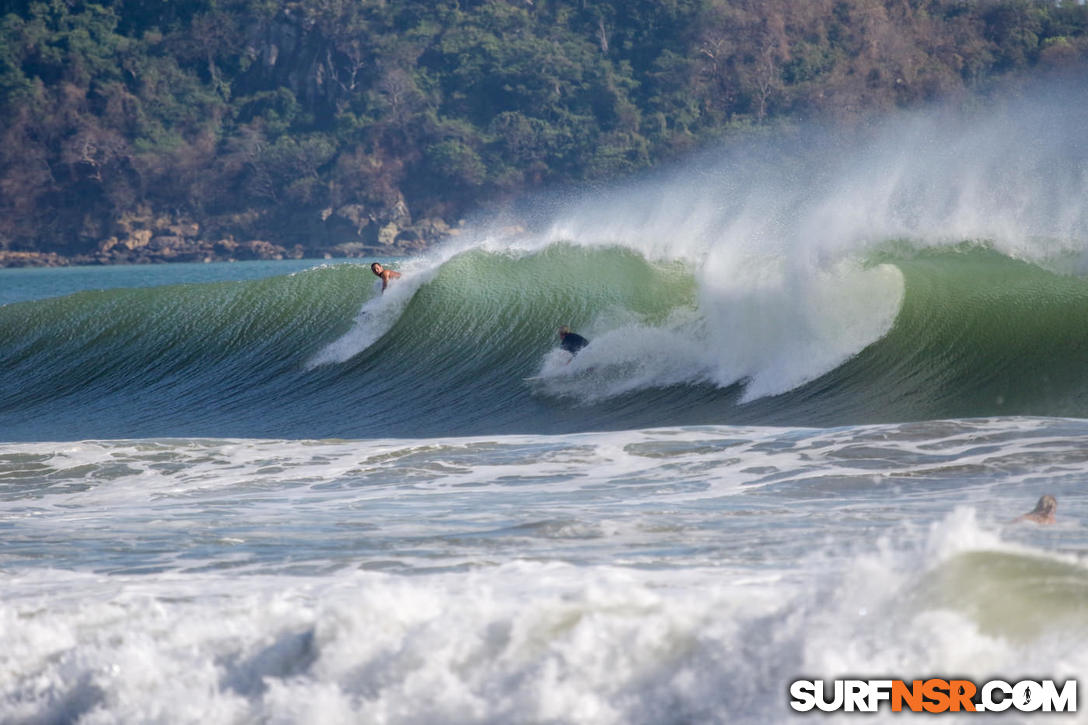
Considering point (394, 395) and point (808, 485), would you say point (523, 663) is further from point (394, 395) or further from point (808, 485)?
point (394, 395)

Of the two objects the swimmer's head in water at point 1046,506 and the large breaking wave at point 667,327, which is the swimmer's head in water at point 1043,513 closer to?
the swimmer's head in water at point 1046,506

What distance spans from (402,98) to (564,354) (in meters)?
82.9

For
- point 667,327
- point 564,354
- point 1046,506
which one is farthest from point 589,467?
point 564,354

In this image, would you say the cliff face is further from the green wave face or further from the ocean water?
the green wave face

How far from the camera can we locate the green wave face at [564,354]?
38.0ft

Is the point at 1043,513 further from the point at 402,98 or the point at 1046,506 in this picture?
the point at 402,98

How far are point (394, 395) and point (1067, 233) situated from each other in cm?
701

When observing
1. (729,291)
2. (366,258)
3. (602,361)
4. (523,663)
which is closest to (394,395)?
(602,361)

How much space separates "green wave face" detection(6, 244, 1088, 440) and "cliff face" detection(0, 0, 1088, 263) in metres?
68.6

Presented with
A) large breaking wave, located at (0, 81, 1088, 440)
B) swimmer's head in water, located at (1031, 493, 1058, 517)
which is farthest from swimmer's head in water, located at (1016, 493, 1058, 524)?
large breaking wave, located at (0, 81, 1088, 440)

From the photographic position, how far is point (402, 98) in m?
94.5

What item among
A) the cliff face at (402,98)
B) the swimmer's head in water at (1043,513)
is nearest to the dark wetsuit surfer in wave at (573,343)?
the swimmer's head in water at (1043,513)

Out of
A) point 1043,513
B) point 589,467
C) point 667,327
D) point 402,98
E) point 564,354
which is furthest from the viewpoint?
point 402,98

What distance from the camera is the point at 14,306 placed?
2372 cm
